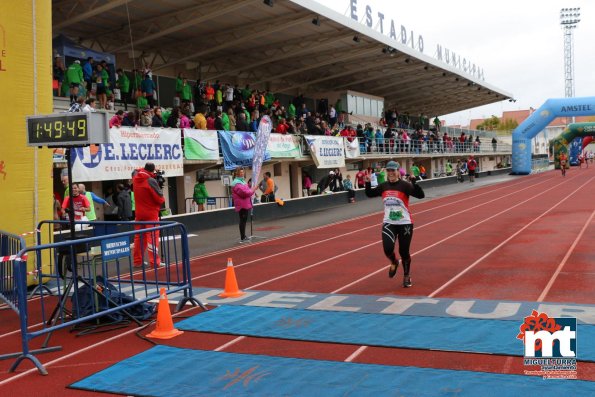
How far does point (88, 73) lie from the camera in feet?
62.0

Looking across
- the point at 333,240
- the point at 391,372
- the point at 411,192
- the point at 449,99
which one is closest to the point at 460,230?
the point at 333,240

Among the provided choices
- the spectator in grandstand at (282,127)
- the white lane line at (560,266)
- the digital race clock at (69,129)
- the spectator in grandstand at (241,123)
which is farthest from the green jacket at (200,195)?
the digital race clock at (69,129)

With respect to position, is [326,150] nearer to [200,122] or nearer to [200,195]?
[200,122]

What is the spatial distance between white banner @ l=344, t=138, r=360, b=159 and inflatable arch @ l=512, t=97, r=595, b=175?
2172 centimetres

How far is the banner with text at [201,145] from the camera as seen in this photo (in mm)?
19797

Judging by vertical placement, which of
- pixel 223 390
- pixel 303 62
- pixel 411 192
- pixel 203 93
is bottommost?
pixel 223 390

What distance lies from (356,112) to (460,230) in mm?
26725

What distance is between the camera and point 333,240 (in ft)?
49.9

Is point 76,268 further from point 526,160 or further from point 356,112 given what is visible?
point 526,160

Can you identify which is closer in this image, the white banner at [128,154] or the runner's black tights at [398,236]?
the runner's black tights at [398,236]

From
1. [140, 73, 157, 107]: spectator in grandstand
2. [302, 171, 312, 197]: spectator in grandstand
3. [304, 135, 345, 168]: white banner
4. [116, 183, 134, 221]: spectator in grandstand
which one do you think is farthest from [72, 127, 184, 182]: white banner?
[302, 171, 312, 197]: spectator in grandstand

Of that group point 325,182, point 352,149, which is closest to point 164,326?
point 325,182

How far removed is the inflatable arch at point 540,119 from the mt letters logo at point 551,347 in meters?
43.6

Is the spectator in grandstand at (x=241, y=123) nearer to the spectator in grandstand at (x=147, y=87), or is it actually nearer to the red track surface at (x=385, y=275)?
the spectator in grandstand at (x=147, y=87)
